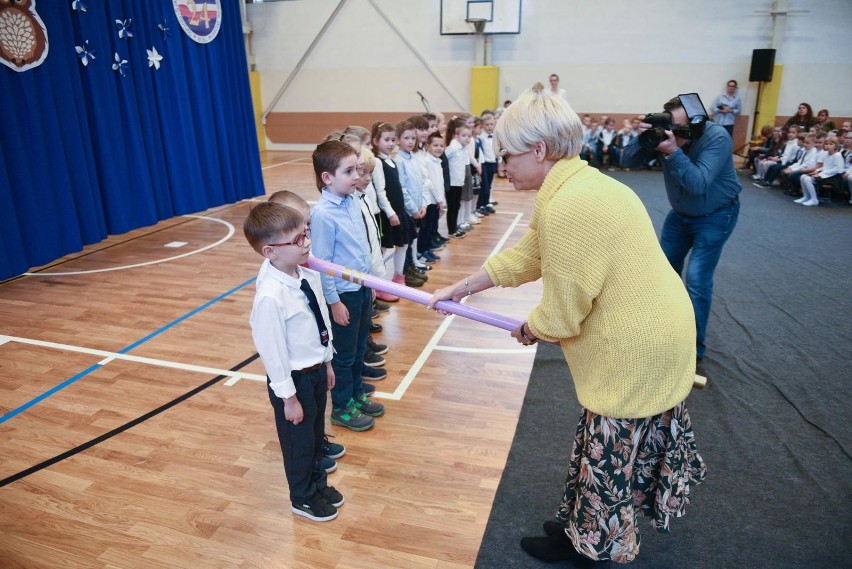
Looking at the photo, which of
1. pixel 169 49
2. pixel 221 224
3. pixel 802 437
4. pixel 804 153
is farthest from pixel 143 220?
pixel 804 153

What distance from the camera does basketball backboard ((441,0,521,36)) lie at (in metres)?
13.6

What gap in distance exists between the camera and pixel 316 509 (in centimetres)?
238

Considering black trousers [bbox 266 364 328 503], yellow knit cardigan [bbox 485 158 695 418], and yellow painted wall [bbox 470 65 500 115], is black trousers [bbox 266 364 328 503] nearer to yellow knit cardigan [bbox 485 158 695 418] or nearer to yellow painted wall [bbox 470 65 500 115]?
yellow knit cardigan [bbox 485 158 695 418]

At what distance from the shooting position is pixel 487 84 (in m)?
13.8

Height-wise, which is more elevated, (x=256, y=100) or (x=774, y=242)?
(x=256, y=100)

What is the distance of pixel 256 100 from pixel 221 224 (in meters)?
9.46

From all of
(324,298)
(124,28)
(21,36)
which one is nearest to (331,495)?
(324,298)

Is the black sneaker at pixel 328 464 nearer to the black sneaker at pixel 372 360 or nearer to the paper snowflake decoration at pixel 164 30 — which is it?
the black sneaker at pixel 372 360

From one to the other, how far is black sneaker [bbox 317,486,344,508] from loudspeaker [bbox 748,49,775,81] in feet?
43.9

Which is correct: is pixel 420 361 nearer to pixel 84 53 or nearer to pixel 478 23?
pixel 84 53

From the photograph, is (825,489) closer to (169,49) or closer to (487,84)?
(169,49)

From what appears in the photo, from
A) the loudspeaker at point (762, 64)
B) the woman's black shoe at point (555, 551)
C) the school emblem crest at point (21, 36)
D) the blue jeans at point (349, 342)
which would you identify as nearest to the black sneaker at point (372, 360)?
the blue jeans at point (349, 342)

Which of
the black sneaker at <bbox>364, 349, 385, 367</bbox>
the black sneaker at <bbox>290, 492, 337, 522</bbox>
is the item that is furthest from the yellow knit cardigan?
the black sneaker at <bbox>364, 349, 385, 367</bbox>

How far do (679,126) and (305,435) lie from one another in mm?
2503
